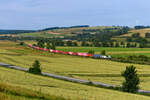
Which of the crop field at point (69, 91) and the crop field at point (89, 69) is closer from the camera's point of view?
the crop field at point (69, 91)

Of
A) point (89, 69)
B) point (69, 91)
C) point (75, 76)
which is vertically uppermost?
point (69, 91)

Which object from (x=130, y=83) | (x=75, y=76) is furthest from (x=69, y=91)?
(x=75, y=76)

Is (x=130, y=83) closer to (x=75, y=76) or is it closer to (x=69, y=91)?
(x=75, y=76)

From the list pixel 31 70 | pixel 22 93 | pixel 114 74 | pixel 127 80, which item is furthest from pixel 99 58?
pixel 22 93

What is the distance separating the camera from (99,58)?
394 feet

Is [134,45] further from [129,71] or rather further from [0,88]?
[0,88]

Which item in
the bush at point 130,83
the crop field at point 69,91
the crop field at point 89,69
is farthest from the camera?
the crop field at point 89,69

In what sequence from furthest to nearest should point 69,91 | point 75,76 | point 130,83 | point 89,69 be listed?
point 89,69 < point 75,76 < point 130,83 < point 69,91

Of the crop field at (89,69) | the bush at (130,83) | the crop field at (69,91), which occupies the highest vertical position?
the crop field at (69,91)

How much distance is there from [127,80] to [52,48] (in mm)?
121042

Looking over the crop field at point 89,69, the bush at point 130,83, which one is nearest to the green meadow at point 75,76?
the crop field at point 89,69

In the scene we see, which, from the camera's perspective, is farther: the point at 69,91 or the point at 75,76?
the point at 75,76

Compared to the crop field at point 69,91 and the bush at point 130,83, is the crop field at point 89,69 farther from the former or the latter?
the crop field at point 69,91

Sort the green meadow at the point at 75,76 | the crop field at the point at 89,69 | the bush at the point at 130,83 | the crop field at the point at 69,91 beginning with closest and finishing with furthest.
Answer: the crop field at the point at 69,91 < the green meadow at the point at 75,76 < the bush at the point at 130,83 < the crop field at the point at 89,69
